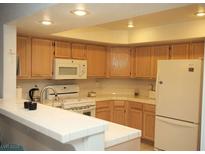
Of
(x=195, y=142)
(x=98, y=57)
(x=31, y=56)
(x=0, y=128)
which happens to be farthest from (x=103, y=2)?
(x=98, y=57)

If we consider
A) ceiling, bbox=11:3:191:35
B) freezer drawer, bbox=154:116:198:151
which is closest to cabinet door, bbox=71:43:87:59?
ceiling, bbox=11:3:191:35

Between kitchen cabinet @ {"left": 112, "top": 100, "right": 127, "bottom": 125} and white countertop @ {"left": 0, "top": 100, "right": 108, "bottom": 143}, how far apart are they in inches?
106

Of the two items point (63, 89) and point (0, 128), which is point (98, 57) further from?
point (0, 128)

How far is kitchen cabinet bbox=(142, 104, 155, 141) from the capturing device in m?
4.10

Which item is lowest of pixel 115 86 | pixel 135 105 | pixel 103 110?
pixel 103 110

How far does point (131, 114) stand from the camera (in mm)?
4477

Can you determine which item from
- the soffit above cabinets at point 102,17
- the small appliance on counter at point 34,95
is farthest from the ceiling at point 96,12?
the small appliance on counter at point 34,95

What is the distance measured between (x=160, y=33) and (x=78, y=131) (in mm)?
2989

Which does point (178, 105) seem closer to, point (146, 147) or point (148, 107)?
point (148, 107)

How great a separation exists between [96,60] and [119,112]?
1.23m

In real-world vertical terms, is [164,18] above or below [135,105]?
above

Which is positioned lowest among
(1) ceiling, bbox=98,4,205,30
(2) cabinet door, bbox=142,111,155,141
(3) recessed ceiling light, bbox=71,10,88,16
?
(2) cabinet door, bbox=142,111,155,141

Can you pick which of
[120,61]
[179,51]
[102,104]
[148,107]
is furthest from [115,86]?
[179,51]

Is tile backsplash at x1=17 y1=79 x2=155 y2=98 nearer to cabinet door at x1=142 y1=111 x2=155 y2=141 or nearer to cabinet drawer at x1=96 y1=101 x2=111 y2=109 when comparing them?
cabinet drawer at x1=96 y1=101 x2=111 y2=109
